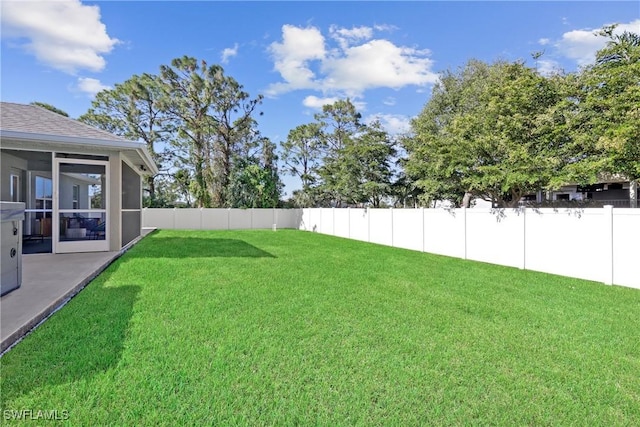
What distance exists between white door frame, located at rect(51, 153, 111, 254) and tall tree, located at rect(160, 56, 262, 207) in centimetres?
1564

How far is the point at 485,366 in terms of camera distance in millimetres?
3012

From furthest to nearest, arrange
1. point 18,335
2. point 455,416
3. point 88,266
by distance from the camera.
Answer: point 88,266, point 18,335, point 455,416

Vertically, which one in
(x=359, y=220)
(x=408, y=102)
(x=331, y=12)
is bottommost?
(x=359, y=220)

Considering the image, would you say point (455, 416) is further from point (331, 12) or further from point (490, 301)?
point (331, 12)

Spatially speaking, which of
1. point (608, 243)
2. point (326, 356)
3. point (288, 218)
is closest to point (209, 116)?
point (288, 218)

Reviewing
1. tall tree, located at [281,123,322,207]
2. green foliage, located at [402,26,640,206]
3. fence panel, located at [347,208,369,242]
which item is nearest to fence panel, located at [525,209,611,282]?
green foliage, located at [402,26,640,206]

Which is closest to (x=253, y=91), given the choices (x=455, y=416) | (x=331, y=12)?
(x=331, y=12)

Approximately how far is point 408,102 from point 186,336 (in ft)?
67.5

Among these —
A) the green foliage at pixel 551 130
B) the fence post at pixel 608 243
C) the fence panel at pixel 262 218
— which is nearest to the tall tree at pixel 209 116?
the fence panel at pixel 262 218

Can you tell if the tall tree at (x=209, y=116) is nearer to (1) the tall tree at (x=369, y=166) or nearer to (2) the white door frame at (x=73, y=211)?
(1) the tall tree at (x=369, y=166)

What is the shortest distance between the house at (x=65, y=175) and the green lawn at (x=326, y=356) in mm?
3538

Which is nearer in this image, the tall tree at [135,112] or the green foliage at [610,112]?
the green foliage at [610,112]

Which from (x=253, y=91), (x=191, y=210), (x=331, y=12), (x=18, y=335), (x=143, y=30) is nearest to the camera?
(x=18, y=335)

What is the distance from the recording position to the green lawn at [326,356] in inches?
91.4
